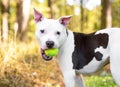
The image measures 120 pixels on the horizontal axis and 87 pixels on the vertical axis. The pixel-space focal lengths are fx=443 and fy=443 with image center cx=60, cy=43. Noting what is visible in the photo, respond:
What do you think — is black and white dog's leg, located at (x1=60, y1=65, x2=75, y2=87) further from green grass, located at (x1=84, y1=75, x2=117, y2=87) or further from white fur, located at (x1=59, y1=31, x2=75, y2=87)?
green grass, located at (x1=84, y1=75, x2=117, y2=87)

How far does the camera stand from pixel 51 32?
20.3 feet

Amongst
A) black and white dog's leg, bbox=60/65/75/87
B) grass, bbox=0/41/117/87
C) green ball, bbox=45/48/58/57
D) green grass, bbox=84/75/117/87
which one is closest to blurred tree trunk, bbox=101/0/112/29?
grass, bbox=0/41/117/87

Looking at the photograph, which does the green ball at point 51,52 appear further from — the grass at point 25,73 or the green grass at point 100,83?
the green grass at point 100,83

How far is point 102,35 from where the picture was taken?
647 cm

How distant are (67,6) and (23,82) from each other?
4048cm

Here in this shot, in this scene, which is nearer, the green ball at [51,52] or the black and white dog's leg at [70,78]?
the green ball at [51,52]

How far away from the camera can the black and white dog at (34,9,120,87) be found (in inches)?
243

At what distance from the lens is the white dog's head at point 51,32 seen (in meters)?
6.13

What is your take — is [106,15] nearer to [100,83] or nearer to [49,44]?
[100,83]

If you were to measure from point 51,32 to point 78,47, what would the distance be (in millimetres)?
571

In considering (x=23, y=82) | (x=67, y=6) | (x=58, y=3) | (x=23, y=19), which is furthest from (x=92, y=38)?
(x=67, y=6)

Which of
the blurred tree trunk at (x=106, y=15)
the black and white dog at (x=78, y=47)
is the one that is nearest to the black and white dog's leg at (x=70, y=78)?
the black and white dog at (x=78, y=47)

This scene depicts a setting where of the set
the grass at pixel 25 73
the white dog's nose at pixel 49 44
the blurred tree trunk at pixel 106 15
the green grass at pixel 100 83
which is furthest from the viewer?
the blurred tree trunk at pixel 106 15

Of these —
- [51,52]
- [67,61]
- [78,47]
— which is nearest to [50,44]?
[51,52]
